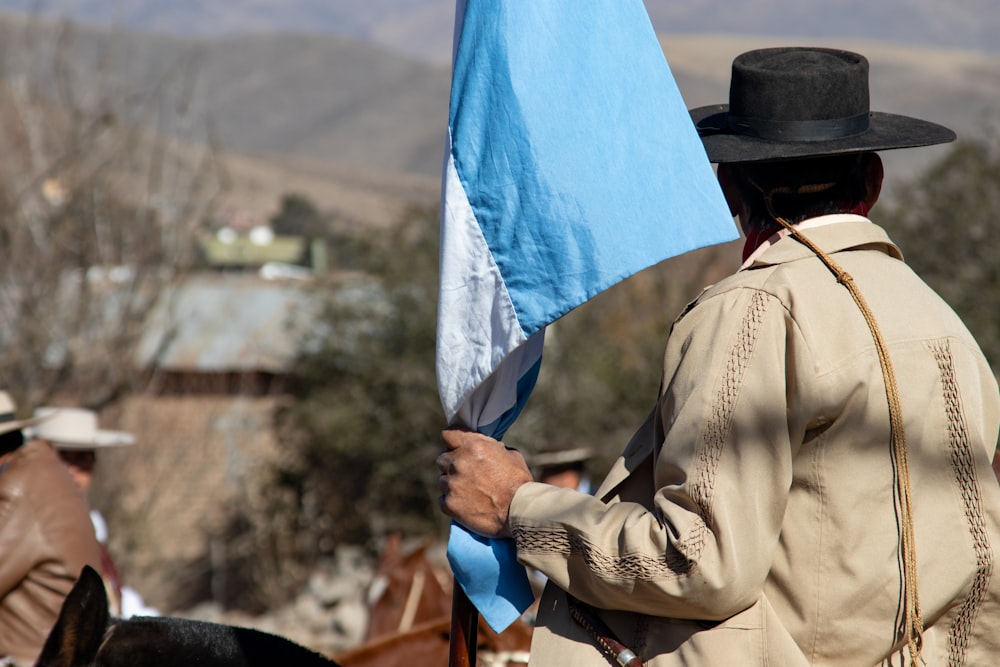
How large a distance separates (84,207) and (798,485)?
14276 millimetres

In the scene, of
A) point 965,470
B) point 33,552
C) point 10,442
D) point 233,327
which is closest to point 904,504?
point 965,470

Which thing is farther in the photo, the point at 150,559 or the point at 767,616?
the point at 150,559

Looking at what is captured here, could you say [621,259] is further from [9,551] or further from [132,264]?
[132,264]

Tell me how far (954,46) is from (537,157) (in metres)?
170

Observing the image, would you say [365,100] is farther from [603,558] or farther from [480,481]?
[603,558]

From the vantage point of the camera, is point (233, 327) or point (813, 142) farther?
point (233, 327)

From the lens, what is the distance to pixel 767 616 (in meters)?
1.93

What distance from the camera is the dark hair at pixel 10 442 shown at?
4.33m

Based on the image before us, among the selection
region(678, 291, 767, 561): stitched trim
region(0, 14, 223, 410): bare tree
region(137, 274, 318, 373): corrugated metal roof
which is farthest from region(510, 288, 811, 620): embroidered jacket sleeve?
region(137, 274, 318, 373): corrugated metal roof

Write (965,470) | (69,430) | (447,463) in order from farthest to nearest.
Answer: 1. (69,430)
2. (447,463)
3. (965,470)

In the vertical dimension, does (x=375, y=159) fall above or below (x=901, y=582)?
below

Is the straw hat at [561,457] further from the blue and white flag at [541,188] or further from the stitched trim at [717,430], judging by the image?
the stitched trim at [717,430]

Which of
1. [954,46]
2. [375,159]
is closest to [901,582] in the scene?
[375,159]

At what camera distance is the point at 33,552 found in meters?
3.86
